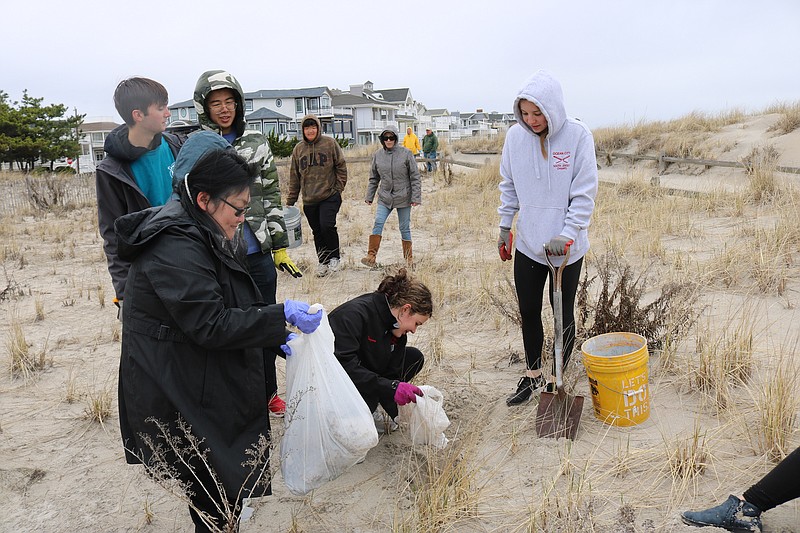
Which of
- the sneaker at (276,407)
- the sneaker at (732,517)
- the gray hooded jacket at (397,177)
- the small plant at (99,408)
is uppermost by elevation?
the gray hooded jacket at (397,177)

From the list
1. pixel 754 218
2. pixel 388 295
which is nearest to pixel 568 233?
pixel 388 295

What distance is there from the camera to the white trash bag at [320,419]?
2.28m

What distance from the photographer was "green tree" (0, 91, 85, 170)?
92.9 feet

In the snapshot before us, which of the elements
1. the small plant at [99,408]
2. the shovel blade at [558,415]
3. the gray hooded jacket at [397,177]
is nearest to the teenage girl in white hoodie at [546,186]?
the shovel blade at [558,415]

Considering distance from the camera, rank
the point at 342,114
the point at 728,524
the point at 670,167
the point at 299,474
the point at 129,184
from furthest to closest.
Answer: the point at 342,114, the point at 670,167, the point at 129,184, the point at 299,474, the point at 728,524

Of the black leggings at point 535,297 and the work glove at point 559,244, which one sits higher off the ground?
the work glove at point 559,244

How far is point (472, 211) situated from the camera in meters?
10.5

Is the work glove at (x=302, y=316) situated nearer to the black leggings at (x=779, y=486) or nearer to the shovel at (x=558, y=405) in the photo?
the shovel at (x=558, y=405)

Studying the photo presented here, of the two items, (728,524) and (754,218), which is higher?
(754,218)

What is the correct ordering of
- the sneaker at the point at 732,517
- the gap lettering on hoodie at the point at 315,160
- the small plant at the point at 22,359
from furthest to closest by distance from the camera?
the gap lettering on hoodie at the point at 315,160 → the small plant at the point at 22,359 → the sneaker at the point at 732,517

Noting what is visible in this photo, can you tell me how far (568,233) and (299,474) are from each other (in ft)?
5.21

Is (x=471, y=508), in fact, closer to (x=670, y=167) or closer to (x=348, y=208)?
(x=348, y=208)

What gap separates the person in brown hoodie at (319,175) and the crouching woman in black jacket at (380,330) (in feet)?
11.9

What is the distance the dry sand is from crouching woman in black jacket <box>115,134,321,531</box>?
676mm
